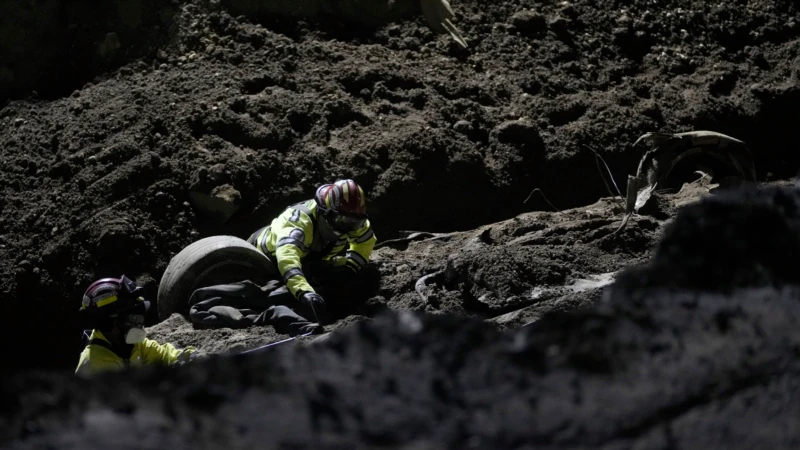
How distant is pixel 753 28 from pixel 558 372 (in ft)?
40.9

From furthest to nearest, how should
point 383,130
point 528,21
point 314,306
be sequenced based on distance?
point 528,21 → point 383,130 → point 314,306

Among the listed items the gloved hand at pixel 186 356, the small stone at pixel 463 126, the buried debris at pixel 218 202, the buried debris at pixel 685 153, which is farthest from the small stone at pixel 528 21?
the gloved hand at pixel 186 356

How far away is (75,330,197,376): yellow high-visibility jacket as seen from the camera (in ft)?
20.6

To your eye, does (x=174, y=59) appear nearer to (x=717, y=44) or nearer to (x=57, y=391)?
(x=717, y=44)

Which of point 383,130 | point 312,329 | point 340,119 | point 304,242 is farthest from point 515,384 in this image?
point 340,119

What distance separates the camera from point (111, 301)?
637 cm

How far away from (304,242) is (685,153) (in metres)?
3.86

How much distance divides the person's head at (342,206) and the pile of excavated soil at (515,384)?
726 cm

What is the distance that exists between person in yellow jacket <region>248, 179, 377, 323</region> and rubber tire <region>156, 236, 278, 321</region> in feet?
0.94

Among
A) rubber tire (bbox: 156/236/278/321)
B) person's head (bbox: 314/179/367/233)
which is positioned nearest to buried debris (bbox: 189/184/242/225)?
rubber tire (bbox: 156/236/278/321)

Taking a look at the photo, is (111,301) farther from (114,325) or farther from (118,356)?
(118,356)

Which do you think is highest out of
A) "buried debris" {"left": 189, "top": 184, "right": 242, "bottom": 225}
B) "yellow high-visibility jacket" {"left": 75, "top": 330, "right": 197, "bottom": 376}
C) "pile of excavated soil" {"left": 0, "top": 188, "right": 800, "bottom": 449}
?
"pile of excavated soil" {"left": 0, "top": 188, "right": 800, "bottom": 449}

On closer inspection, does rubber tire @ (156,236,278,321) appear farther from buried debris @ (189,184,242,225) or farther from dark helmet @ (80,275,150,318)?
dark helmet @ (80,275,150,318)

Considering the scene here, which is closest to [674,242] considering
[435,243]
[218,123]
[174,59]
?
[435,243]
